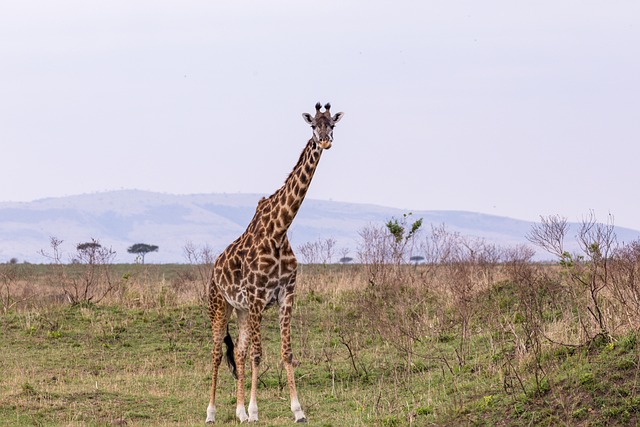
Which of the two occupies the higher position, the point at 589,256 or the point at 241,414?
the point at 589,256

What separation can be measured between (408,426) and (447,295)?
11.5 m

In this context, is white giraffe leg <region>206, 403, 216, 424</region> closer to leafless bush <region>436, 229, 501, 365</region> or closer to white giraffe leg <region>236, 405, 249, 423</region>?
white giraffe leg <region>236, 405, 249, 423</region>

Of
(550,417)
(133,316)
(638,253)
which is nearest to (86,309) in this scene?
(133,316)

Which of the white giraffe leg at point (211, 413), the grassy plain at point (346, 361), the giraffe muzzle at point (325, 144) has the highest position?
the giraffe muzzle at point (325, 144)

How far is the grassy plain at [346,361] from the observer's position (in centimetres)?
1273

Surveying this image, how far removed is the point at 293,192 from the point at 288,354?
2371mm

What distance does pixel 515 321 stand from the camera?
20750 millimetres

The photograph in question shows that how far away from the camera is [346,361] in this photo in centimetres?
1919

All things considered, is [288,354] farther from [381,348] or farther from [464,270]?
[464,270]

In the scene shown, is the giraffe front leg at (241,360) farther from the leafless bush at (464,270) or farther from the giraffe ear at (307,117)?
the leafless bush at (464,270)

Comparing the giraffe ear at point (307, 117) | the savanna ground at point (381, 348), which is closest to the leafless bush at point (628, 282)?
the savanna ground at point (381, 348)

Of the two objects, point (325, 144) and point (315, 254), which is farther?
point (315, 254)

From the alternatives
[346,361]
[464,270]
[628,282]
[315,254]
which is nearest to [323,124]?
[628,282]

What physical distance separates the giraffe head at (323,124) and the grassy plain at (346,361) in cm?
362
